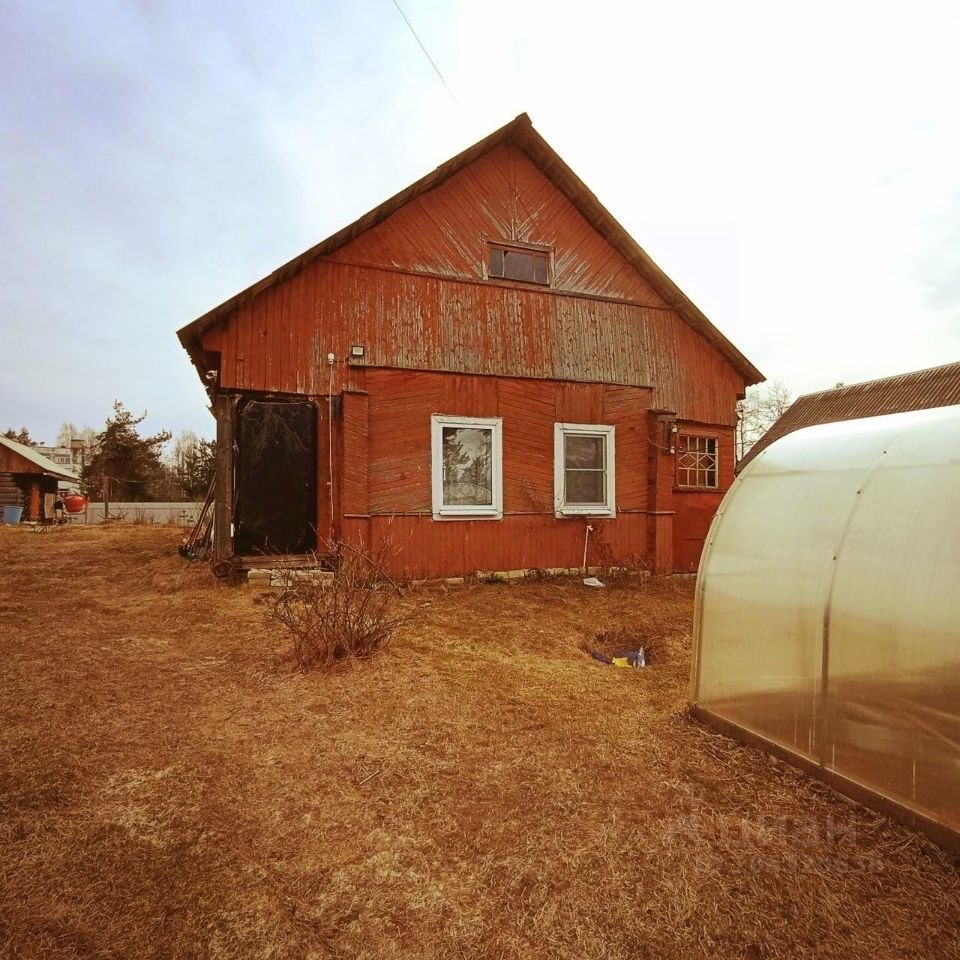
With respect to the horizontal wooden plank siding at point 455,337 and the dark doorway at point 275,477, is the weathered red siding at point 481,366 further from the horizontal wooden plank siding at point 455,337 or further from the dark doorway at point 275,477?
the dark doorway at point 275,477

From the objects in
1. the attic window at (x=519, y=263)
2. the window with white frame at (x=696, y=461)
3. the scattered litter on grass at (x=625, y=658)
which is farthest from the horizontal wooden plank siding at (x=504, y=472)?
the scattered litter on grass at (x=625, y=658)

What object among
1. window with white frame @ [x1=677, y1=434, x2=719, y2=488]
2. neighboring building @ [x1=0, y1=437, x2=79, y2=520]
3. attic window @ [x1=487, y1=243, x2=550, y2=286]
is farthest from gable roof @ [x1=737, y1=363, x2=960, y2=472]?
neighboring building @ [x1=0, y1=437, x2=79, y2=520]

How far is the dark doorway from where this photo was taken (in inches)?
335

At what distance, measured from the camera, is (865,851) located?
2566 millimetres

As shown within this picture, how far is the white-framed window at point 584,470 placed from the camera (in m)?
9.85

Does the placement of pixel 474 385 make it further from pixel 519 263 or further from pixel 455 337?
pixel 519 263

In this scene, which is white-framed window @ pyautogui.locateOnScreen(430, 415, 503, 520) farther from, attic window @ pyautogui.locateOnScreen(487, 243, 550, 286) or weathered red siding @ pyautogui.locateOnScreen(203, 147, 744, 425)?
attic window @ pyautogui.locateOnScreen(487, 243, 550, 286)

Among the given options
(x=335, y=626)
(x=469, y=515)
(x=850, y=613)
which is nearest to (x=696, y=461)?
(x=469, y=515)

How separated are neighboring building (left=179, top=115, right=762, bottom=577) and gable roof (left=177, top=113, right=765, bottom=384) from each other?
3 centimetres

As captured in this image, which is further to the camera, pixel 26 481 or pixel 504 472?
pixel 26 481

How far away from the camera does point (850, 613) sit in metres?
2.85

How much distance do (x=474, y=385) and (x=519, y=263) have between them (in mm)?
2397

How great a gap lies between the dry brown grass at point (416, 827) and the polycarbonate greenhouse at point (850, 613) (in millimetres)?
251

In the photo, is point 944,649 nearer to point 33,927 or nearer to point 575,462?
point 33,927
